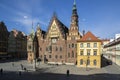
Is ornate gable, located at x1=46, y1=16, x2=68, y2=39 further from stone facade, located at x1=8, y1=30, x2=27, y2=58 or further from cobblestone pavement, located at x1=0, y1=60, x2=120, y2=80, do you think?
stone facade, located at x1=8, y1=30, x2=27, y2=58

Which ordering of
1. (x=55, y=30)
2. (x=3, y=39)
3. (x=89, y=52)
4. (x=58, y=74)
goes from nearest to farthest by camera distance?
(x=58, y=74) → (x=89, y=52) → (x=55, y=30) → (x=3, y=39)

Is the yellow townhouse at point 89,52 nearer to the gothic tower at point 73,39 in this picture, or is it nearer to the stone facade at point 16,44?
the gothic tower at point 73,39

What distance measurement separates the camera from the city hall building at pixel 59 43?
7794 centimetres

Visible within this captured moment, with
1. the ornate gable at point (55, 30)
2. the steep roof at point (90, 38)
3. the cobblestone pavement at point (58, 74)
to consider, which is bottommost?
the cobblestone pavement at point (58, 74)

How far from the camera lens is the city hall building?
77938 mm

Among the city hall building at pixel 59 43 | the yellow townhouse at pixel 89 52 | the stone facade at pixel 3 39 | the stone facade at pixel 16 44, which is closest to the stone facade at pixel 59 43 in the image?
the city hall building at pixel 59 43

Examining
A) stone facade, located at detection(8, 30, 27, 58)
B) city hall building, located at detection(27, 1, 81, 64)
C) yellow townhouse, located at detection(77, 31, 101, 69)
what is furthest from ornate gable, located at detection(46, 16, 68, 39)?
stone facade, located at detection(8, 30, 27, 58)

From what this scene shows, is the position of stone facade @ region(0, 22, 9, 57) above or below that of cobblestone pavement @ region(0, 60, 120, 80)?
above

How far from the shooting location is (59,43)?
8181 centimetres

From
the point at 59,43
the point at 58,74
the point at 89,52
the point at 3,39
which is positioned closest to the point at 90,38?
the point at 89,52

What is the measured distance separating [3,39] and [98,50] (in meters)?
62.8

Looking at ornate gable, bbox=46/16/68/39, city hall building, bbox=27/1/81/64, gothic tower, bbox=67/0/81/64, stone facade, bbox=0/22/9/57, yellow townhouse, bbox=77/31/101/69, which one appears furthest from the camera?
stone facade, bbox=0/22/9/57

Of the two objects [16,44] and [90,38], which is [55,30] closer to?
[90,38]

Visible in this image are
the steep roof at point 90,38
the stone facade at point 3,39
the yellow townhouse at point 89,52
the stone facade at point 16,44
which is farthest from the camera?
the stone facade at point 16,44
